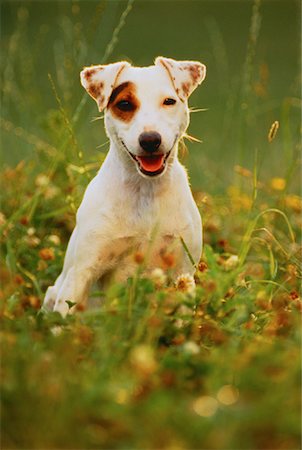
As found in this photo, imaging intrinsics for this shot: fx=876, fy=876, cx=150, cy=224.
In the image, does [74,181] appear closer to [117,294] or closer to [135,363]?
[117,294]

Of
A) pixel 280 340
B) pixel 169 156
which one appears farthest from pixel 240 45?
pixel 280 340

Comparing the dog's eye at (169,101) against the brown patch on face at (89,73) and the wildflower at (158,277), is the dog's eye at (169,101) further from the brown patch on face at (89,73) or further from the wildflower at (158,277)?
the wildflower at (158,277)

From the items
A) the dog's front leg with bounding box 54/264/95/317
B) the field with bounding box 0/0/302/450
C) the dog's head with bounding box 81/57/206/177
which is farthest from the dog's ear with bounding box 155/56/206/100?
the dog's front leg with bounding box 54/264/95/317

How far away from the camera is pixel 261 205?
533cm

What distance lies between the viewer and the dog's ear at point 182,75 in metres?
3.76

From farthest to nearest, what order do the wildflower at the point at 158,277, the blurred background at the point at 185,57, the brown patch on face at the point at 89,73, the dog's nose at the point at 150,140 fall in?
the blurred background at the point at 185,57, the brown patch on face at the point at 89,73, the dog's nose at the point at 150,140, the wildflower at the point at 158,277

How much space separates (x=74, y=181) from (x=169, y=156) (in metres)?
1.24

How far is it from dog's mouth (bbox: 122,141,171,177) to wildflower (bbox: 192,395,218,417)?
150cm

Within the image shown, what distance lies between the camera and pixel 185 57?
13391mm

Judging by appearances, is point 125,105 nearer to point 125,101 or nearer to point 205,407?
point 125,101

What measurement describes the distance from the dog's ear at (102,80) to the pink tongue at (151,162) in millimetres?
315

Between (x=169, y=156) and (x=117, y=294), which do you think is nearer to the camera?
(x=117, y=294)

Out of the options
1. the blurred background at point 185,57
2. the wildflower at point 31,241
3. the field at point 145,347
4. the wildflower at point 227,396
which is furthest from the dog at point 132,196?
the wildflower at point 227,396

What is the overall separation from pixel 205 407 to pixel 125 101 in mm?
1740
